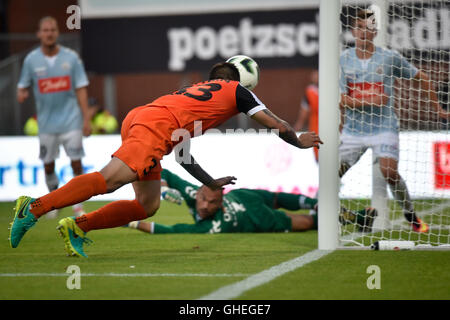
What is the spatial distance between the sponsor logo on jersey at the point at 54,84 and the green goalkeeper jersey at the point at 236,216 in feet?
7.05

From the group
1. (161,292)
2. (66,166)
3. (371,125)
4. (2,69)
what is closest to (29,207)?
(161,292)

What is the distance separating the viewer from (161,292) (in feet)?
14.0

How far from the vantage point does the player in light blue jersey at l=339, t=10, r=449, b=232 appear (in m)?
6.94

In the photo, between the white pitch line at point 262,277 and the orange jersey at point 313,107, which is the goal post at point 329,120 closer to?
the white pitch line at point 262,277

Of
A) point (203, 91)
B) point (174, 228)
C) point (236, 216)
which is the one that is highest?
point (203, 91)

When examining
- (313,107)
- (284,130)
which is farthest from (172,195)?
(313,107)

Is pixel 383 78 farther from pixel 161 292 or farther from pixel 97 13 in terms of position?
pixel 97 13

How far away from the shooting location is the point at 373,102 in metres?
7.01

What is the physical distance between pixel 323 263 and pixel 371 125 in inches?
85.1

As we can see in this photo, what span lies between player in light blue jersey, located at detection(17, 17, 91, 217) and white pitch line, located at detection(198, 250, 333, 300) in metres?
3.73

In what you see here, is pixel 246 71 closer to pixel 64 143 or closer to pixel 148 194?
pixel 148 194

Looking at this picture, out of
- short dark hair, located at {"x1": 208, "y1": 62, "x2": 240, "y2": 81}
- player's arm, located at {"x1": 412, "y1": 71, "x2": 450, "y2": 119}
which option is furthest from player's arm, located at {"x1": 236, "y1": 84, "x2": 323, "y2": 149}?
player's arm, located at {"x1": 412, "y1": 71, "x2": 450, "y2": 119}

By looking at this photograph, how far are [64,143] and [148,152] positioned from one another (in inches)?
154

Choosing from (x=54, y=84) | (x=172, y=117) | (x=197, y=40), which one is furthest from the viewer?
(x=197, y=40)
